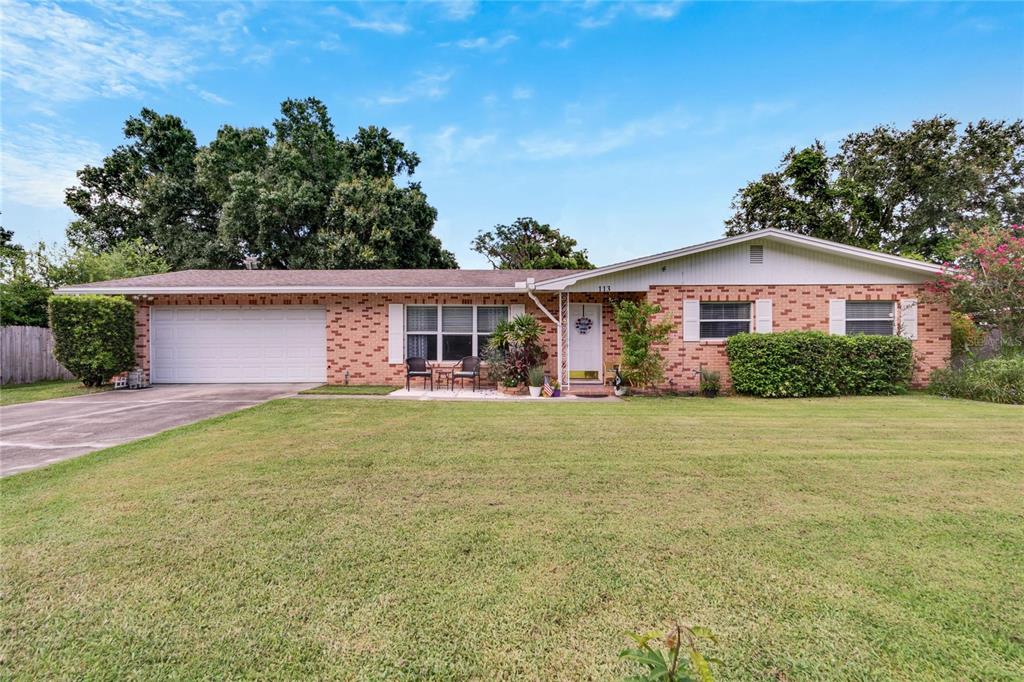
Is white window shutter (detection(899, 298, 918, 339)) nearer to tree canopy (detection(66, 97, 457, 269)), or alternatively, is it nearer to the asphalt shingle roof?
the asphalt shingle roof

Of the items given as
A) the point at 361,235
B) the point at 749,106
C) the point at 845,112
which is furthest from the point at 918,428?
the point at 361,235

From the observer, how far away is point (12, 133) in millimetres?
11219

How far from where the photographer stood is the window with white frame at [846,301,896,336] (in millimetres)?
11156

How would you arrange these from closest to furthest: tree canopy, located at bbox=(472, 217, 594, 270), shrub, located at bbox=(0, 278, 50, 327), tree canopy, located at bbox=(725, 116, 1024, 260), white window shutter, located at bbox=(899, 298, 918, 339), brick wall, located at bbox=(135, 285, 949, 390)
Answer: white window shutter, located at bbox=(899, 298, 918, 339)
brick wall, located at bbox=(135, 285, 949, 390)
shrub, located at bbox=(0, 278, 50, 327)
tree canopy, located at bbox=(725, 116, 1024, 260)
tree canopy, located at bbox=(472, 217, 594, 270)

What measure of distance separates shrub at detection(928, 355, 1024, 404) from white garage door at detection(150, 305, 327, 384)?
52.4 feet

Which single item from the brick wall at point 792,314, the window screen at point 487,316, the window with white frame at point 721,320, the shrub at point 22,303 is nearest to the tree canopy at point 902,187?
the brick wall at point 792,314

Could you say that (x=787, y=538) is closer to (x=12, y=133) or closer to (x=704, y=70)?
(x=704, y=70)

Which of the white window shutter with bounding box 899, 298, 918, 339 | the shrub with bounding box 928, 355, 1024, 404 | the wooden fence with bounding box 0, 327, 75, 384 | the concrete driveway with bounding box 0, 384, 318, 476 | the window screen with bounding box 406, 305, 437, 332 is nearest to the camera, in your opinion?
the concrete driveway with bounding box 0, 384, 318, 476

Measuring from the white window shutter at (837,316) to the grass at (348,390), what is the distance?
1141cm

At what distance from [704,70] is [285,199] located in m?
19.4

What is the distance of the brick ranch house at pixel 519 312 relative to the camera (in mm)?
11086

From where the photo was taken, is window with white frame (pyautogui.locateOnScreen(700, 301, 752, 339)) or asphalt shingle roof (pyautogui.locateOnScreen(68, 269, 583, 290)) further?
asphalt shingle roof (pyautogui.locateOnScreen(68, 269, 583, 290))

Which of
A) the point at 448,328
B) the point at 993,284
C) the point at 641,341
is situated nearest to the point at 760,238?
the point at 641,341

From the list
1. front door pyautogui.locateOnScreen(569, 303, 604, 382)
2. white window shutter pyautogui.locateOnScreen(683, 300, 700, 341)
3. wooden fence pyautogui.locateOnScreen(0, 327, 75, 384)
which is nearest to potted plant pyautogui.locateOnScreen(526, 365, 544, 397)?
front door pyautogui.locateOnScreen(569, 303, 604, 382)
